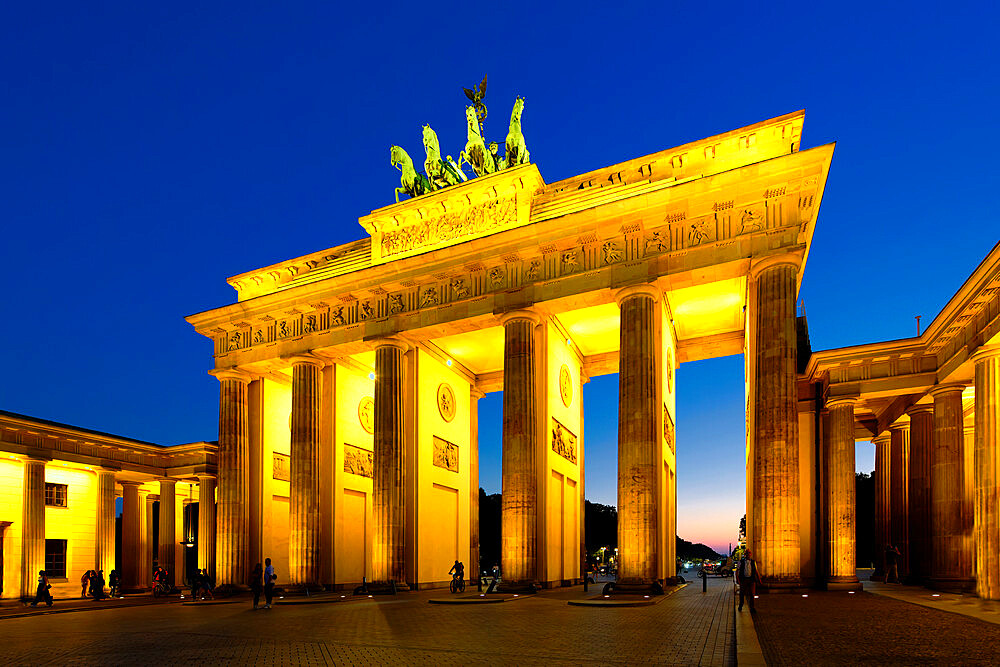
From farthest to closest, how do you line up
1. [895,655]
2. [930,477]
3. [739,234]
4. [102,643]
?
[930,477], [739,234], [102,643], [895,655]

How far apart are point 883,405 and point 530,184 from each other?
59.1 ft

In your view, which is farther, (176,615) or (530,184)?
(530,184)

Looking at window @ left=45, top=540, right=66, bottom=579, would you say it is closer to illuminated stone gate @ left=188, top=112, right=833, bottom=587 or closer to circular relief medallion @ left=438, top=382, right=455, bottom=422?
illuminated stone gate @ left=188, top=112, right=833, bottom=587

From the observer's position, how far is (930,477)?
27156mm

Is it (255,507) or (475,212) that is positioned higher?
(475,212)

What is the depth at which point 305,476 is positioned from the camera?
32531 millimetres

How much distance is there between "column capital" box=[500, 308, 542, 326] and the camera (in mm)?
28141

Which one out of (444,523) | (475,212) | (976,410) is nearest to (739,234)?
(976,410)

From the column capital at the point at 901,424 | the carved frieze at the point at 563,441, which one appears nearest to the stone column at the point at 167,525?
the carved frieze at the point at 563,441

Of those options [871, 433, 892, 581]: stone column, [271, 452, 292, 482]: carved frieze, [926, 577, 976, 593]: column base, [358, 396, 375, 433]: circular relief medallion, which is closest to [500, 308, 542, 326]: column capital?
[358, 396, 375, 433]: circular relief medallion

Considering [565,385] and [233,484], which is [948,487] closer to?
[565,385]

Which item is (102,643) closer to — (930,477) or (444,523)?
(444,523)

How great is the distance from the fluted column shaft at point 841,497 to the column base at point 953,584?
2.71 metres

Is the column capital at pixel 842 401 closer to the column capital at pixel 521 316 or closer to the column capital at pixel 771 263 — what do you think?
the column capital at pixel 771 263
